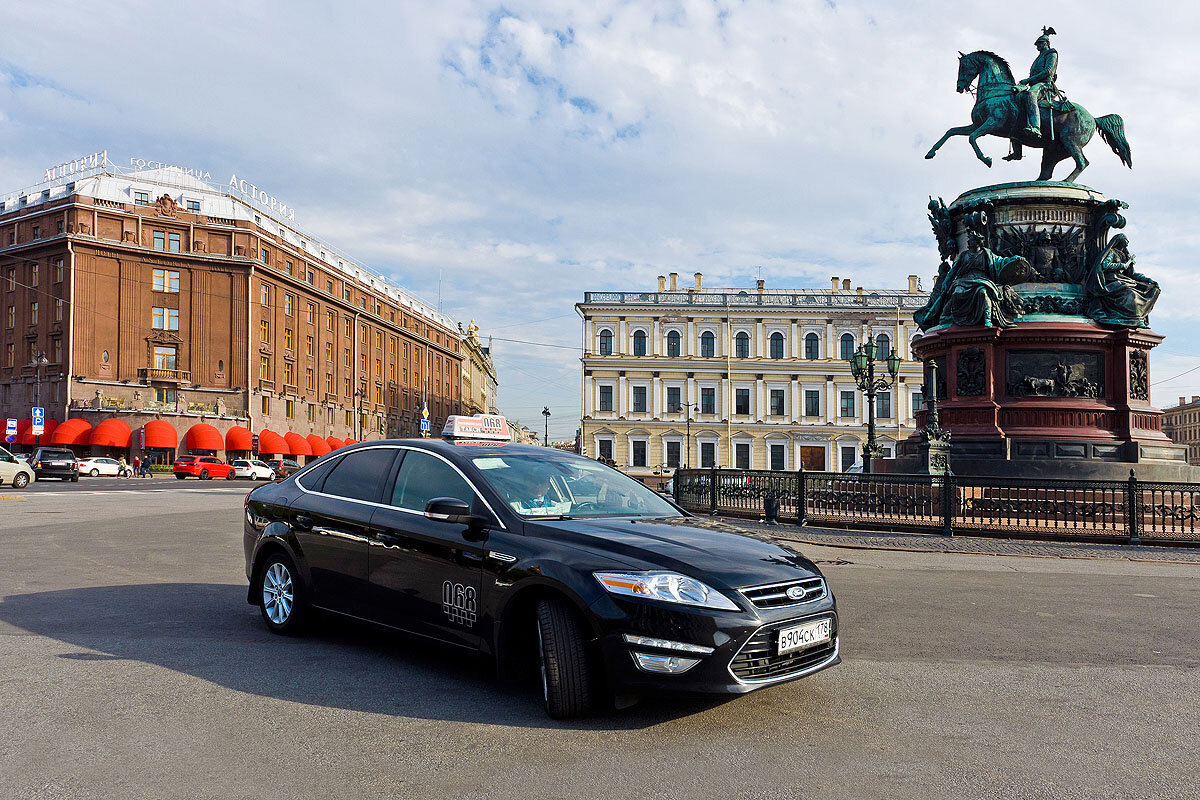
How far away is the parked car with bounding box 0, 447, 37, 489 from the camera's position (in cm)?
3125

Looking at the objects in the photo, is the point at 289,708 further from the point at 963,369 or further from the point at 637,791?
the point at 963,369

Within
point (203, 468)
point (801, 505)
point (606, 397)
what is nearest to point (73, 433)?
point (203, 468)

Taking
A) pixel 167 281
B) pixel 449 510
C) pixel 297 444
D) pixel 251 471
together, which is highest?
pixel 167 281

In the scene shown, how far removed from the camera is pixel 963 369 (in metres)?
21.7

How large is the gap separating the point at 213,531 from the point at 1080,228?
20697 mm

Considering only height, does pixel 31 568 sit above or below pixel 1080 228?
below

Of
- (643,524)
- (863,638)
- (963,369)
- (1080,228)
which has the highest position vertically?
(1080,228)

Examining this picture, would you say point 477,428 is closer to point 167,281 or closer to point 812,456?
point 167,281

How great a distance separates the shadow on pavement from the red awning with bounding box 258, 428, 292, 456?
5741 cm

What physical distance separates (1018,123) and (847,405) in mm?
50489

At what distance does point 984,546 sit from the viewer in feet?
50.0

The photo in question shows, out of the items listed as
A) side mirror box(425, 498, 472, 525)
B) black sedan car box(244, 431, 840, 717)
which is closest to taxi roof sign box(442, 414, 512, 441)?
black sedan car box(244, 431, 840, 717)

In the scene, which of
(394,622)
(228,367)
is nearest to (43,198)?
(228,367)

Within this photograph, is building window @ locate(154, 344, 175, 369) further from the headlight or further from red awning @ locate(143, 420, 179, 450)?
the headlight
